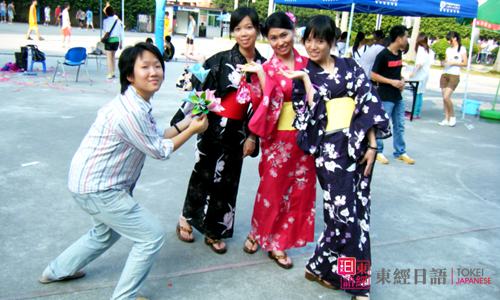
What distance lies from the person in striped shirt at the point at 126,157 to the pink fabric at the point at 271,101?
2.05 ft

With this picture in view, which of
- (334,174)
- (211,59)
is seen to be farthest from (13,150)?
(334,174)

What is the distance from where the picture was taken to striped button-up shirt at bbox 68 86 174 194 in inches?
87.3

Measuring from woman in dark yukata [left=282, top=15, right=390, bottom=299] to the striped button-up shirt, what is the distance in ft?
2.97

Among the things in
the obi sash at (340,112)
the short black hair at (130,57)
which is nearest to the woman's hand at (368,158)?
the obi sash at (340,112)

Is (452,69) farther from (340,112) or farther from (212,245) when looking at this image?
(212,245)

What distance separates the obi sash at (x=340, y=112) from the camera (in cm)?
270

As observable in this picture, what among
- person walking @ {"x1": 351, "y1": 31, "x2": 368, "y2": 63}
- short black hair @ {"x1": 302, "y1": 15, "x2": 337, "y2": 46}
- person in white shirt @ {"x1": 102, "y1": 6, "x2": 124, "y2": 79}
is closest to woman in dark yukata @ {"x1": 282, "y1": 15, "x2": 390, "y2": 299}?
short black hair @ {"x1": 302, "y1": 15, "x2": 337, "y2": 46}

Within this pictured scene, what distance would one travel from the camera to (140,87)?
2326mm

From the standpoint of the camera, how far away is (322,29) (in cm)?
264

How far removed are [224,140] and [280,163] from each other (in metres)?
0.42

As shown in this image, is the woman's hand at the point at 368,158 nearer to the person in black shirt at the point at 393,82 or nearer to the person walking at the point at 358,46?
the person in black shirt at the point at 393,82

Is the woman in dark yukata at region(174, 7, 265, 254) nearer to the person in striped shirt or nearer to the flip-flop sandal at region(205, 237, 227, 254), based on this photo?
the flip-flop sandal at region(205, 237, 227, 254)

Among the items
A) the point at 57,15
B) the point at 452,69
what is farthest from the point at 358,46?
the point at 57,15

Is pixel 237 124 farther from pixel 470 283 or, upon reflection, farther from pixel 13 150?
pixel 13 150
